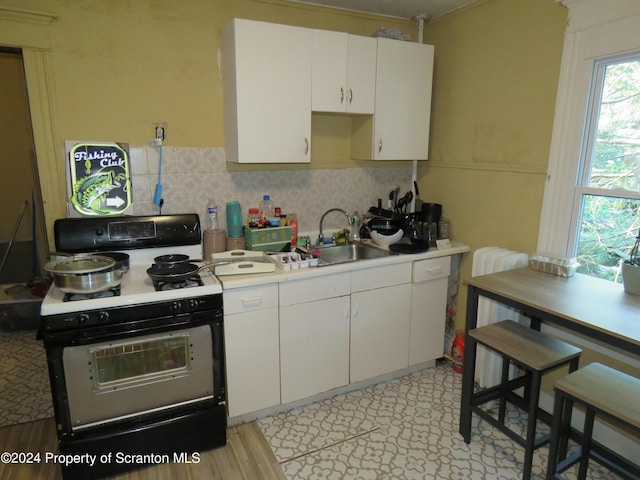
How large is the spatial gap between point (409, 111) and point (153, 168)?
1.73m

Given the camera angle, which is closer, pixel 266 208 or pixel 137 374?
pixel 137 374

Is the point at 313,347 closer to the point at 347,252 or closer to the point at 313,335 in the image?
the point at 313,335

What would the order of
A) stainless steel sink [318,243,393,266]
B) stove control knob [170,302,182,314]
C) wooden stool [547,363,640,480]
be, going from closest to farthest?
wooden stool [547,363,640,480], stove control knob [170,302,182,314], stainless steel sink [318,243,393,266]

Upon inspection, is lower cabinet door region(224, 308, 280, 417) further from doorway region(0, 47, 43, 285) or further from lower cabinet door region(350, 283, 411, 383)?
doorway region(0, 47, 43, 285)

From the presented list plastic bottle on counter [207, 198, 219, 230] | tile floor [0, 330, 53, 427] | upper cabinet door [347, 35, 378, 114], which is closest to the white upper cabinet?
upper cabinet door [347, 35, 378, 114]

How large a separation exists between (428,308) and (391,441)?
92 cm

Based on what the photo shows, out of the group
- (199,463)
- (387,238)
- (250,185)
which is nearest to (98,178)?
(250,185)

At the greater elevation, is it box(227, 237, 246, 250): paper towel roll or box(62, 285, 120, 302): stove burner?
box(227, 237, 246, 250): paper towel roll

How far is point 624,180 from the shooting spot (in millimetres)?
A: 2051

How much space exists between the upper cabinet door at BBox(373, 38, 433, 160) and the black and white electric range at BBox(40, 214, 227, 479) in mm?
1512

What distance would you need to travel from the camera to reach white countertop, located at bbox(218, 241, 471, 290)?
211 cm

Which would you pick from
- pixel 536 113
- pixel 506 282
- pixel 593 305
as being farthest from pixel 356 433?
pixel 536 113

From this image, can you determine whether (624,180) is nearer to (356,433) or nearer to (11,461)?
(356,433)

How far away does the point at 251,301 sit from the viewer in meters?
2.15
